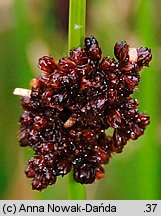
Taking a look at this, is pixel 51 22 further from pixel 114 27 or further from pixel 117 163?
pixel 117 163

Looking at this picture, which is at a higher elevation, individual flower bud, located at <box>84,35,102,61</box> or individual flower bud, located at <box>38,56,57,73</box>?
individual flower bud, located at <box>84,35,102,61</box>

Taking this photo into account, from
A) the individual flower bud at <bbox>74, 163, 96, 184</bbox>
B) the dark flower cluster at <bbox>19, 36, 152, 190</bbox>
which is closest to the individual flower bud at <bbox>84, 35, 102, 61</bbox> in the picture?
the dark flower cluster at <bbox>19, 36, 152, 190</bbox>

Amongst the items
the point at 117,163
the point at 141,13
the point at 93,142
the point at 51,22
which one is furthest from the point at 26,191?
the point at 93,142

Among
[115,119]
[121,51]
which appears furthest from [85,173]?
[121,51]

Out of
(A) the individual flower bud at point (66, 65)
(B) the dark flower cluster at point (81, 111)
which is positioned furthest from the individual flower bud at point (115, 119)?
(A) the individual flower bud at point (66, 65)

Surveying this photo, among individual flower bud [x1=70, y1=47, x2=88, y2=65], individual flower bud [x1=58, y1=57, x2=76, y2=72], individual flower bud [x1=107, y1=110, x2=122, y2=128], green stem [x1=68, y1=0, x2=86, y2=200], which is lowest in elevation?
individual flower bud [x1=107, y1=110, x2=122, y2=128]

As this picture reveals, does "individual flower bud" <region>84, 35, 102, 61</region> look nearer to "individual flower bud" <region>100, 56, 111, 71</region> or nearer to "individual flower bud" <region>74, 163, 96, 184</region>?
"individual flower bud" <region>100, 56, 111, 71</region>

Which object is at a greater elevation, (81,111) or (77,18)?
(77,18)

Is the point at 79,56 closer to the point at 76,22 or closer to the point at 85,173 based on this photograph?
the point at 76,22
